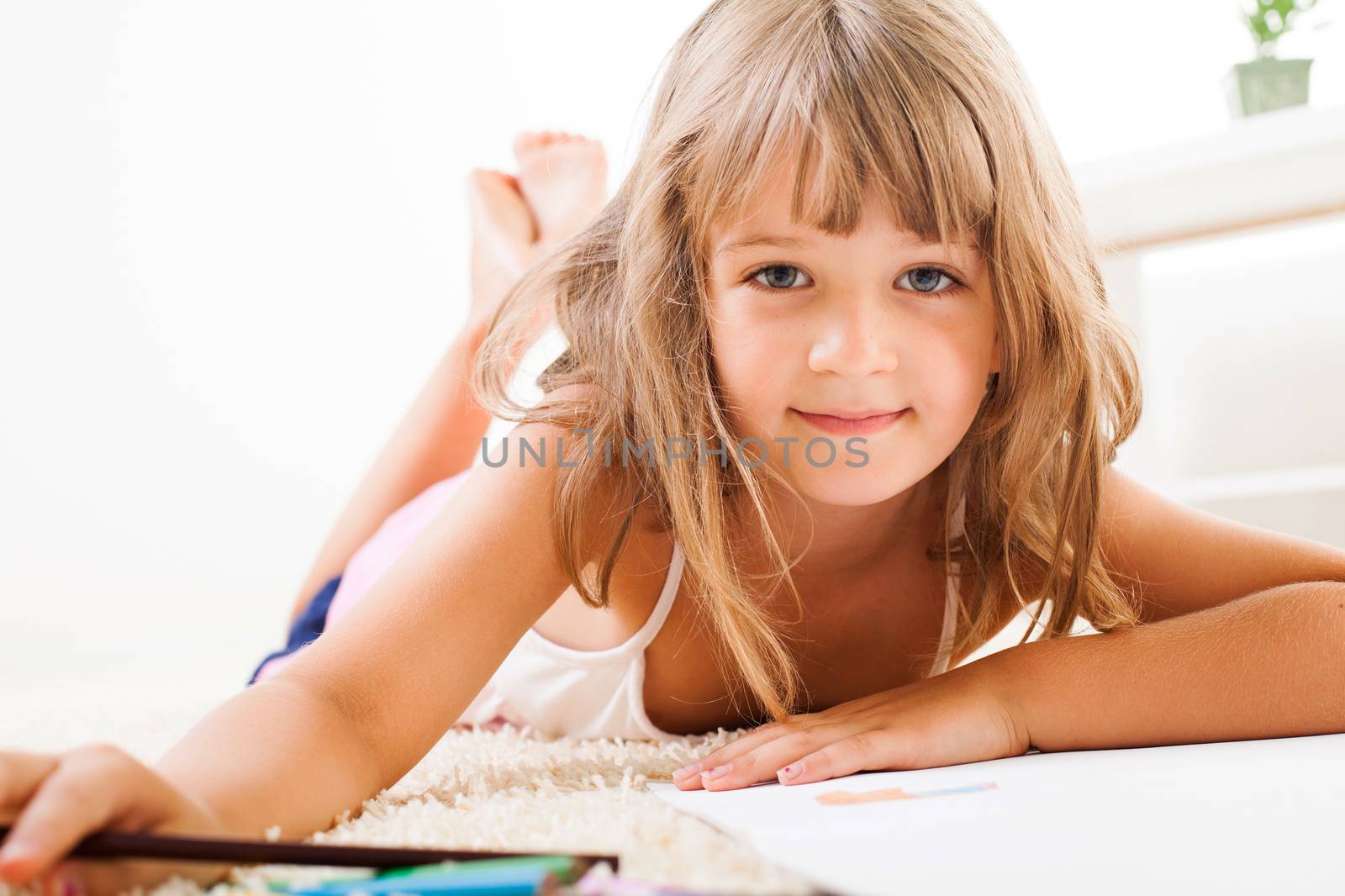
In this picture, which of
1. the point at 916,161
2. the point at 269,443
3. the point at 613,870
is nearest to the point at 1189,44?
the point at 916,161

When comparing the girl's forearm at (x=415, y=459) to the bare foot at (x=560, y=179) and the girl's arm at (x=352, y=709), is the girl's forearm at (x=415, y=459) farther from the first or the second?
the girl's arm at (x=352, y=709)

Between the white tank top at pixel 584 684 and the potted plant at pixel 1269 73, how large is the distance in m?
1.12

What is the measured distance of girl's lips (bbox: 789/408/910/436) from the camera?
80cm

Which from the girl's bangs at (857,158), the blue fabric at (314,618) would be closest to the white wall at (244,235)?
the blue fabric at (314,618)

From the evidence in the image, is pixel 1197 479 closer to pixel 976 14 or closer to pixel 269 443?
pixel 976 14

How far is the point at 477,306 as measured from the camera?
1549 millimetres

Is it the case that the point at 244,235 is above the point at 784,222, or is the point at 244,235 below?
above

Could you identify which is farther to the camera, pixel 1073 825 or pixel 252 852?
pixel 1073 825

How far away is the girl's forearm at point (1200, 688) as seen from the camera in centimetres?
77

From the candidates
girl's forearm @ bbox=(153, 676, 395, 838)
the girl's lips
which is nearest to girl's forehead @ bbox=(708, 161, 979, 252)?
the girl's lips

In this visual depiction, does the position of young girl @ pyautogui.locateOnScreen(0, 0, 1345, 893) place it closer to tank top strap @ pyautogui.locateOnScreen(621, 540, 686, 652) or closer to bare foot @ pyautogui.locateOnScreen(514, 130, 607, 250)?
tank top strap @ pyautogui.locateOnScreen(621, 540, 686, 652)

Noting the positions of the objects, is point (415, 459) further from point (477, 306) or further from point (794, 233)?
point (794, 233)

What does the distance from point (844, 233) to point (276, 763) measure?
443mm

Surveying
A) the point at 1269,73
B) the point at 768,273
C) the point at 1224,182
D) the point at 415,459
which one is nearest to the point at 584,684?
the point at 768,273
